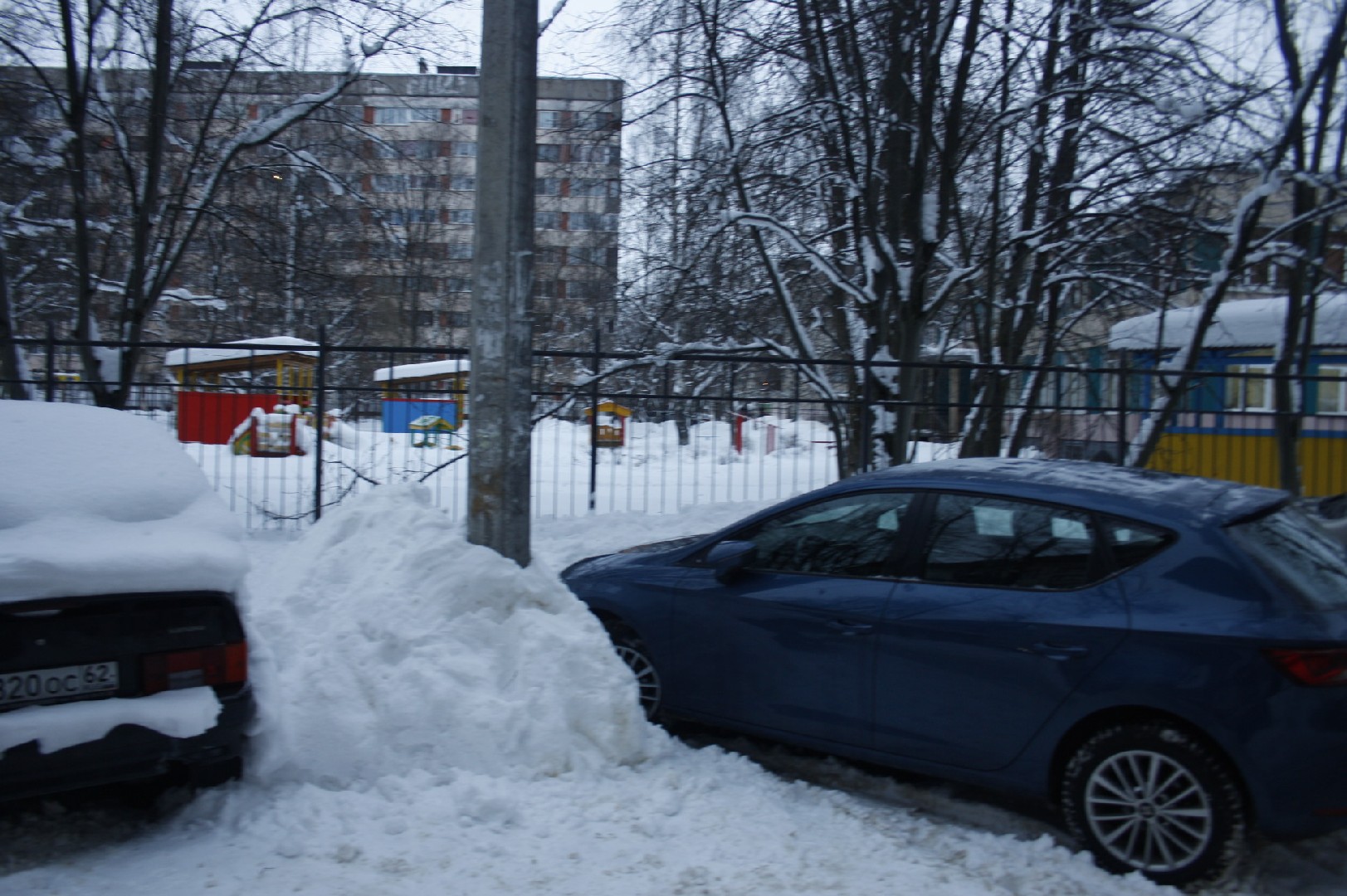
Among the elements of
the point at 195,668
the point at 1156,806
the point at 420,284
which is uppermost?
the point at 420,284

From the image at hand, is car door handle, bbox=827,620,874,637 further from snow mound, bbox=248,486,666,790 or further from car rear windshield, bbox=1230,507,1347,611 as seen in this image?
car rear windshield, bbox=1230,507,1347,611

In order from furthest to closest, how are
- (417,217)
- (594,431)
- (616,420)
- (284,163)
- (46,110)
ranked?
(417,217)
(284,163)
(46,110)
(616,420)
(594,431)

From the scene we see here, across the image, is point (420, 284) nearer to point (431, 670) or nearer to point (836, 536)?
point (431, 670)

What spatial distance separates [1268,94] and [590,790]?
9.60 metres

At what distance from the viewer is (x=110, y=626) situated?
3.49 metres

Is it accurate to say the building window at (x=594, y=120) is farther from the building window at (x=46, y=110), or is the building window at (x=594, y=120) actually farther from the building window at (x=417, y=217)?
the building window at (x=417, y=217)

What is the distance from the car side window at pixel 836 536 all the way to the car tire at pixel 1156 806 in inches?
46.4

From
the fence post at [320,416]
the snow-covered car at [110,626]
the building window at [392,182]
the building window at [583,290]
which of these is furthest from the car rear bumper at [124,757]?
the building window at [392,182]

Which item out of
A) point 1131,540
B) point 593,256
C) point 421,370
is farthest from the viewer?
point 593,256

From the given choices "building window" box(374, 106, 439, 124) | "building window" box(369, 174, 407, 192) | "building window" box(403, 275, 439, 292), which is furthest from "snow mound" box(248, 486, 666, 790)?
"building window" box(403, 275, 439, 292)

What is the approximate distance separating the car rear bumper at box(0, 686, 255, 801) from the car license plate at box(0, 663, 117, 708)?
0.52 ft

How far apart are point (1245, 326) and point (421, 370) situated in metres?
12.2

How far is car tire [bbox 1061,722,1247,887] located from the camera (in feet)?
11.4

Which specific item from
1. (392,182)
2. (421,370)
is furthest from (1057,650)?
(392,182)
